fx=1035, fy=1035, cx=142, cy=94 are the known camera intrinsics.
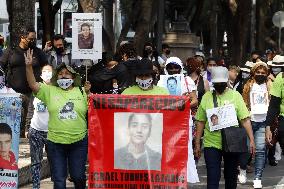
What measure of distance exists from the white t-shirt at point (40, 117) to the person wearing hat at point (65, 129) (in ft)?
4.21

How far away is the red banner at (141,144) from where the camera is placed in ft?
32.0

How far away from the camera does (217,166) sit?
10461 millimetres

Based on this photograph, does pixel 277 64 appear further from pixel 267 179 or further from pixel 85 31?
pixel 85 31

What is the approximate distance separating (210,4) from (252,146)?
40805mm

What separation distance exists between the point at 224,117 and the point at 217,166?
1.66 feet

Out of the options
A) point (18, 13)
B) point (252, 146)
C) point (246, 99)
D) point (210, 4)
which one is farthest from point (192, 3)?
point (252, 146)

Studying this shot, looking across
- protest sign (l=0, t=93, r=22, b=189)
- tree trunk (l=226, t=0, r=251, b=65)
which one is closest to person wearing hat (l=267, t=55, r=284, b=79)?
protest sign (l=0, t=93, r=22, b=189)

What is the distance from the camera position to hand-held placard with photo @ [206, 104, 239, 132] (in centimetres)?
1041

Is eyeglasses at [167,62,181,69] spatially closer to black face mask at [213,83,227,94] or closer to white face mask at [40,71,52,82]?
white face mask at [40,71,52,82]

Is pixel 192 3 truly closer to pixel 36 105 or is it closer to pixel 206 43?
pixel 206 43

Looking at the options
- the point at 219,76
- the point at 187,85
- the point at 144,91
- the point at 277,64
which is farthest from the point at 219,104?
the point at 277,64

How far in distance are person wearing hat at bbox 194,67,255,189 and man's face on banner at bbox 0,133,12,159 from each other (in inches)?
74.6

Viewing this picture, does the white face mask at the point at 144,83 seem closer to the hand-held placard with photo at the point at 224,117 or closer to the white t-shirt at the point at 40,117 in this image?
the hand-held placard with photo at the point at 224,117

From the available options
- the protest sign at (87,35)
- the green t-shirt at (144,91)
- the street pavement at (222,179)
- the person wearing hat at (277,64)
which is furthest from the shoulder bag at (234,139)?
the person wearing hat at (277,64)
